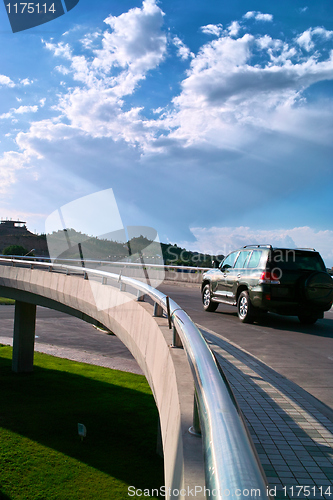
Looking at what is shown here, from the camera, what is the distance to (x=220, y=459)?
1.25 metres

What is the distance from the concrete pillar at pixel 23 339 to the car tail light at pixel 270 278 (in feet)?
74.0

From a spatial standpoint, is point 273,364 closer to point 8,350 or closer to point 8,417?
point 8,417

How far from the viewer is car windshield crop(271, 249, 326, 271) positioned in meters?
10.3

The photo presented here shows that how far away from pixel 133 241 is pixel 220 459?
15.2m

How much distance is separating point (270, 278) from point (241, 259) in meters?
1.67

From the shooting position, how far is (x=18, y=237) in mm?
103500

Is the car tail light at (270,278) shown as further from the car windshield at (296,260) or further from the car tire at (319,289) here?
the car tire at (319,289)

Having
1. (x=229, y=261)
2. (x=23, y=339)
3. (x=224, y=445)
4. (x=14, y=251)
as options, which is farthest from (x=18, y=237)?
(x=224, y=445)

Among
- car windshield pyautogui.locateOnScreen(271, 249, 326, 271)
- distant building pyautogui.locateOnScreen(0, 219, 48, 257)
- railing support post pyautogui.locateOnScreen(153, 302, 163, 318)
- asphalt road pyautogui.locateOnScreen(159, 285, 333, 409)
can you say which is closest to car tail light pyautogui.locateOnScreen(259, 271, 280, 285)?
car windshield pyautogui.locateOnScreen(271, 249, 326, 271)

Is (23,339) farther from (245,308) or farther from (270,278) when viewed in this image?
(270,278)

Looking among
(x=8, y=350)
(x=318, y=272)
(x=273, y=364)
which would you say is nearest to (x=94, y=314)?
(x=318, y=272)

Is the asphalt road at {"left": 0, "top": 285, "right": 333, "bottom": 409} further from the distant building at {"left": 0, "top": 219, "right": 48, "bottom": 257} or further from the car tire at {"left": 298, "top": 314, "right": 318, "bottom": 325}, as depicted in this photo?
the distant building at {"left": 0, "top": 219, "right": 48, "bottom": 257}

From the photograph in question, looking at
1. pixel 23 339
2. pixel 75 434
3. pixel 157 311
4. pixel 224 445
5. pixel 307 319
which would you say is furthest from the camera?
pixel 23 339

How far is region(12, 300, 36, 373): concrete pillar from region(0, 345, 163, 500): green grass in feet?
2.39
